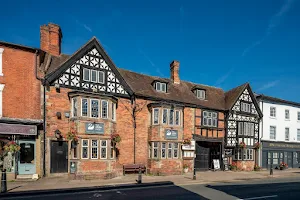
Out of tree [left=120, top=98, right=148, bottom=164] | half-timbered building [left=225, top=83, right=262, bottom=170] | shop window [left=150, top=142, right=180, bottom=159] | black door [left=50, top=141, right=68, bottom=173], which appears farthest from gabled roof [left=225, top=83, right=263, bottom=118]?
black door [left=50, top=141, right=68, bottom=173]

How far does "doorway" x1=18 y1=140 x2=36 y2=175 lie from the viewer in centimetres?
1540

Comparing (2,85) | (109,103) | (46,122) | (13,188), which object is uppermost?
(2,85)

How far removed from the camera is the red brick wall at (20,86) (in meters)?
15.5

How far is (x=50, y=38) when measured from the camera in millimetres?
18938

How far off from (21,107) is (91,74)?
5.71m

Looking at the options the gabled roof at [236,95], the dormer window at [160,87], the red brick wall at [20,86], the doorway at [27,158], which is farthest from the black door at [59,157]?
the gabled roof at [236,95]

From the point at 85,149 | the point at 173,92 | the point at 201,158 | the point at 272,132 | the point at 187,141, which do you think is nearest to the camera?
the point at 85,149

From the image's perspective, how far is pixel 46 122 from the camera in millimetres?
16016

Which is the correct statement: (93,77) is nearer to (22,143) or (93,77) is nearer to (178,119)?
(22,143)

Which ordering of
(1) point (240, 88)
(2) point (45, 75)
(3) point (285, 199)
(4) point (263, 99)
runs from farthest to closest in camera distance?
(4) point (263, 99), (1) point (240, 88), (2) point (45, 75), (3) point (285, 199)

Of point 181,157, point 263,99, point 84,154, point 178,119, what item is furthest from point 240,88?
point 84,154

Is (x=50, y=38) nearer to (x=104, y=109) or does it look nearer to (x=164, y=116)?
(x=104, y=109)

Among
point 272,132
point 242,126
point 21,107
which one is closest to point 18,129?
point 21,107

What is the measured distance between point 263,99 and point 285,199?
19347 millimetres
